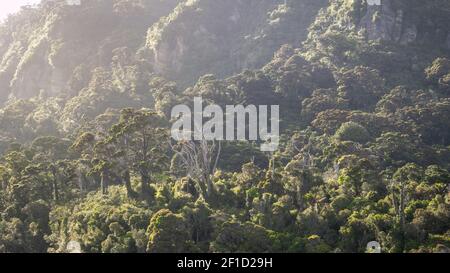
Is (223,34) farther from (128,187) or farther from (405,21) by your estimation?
(128,187)

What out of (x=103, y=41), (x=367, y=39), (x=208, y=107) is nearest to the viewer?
(x=208, y=107)

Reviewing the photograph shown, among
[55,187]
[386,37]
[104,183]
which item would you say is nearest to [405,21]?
[386,37]

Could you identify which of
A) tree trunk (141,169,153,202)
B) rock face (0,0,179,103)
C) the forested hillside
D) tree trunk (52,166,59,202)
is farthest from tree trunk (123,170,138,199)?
rock face (0,0,179,103)

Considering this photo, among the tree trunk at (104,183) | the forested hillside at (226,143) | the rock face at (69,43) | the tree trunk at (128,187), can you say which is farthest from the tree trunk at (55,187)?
the rock face at (69,43)

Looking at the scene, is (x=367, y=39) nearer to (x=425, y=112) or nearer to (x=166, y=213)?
(x=425, y=112)
